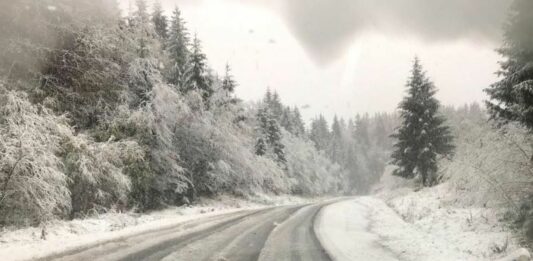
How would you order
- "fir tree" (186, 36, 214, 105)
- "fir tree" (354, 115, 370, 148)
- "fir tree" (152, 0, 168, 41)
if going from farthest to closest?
"fir tree" (354, 115, 370, 148), "fir tree" (152, 0, 168, 41), "fir tree" (186, 36, 214, 105)

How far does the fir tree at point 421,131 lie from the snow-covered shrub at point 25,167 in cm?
3080

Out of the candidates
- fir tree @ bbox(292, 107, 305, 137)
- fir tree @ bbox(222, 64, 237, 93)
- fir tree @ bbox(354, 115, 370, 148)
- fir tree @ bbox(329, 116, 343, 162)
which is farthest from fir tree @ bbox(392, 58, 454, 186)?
fir tree @ bbox(354, 115, 370, 148)

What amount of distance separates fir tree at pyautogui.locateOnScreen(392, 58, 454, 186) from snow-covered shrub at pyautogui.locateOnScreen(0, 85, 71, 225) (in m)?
30.8

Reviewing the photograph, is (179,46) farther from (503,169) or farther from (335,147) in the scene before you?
(335,147)

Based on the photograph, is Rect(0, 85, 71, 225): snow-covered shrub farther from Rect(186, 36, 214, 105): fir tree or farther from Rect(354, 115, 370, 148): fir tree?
Rect(354, 115, 370, 148): fir tree

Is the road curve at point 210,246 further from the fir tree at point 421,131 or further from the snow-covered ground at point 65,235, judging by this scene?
the fir tree at point 421,131

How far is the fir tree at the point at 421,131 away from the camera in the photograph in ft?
125

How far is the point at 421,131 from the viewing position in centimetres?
3847

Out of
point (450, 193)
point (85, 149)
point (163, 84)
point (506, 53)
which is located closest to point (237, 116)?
point (163, 84)

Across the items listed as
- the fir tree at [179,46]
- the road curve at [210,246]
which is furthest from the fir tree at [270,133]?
the road curve at [210,246]

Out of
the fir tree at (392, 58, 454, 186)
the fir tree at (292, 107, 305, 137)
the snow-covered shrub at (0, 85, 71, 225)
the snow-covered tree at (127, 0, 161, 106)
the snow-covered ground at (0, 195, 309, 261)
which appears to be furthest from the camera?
the fir tree at (292, 107, 305, 137)

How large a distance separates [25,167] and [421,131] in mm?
32473

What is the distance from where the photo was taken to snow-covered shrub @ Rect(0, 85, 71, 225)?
39.4ft

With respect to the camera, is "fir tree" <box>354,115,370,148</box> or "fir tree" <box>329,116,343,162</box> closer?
"fir tree" <box>329,116,343,162</box>
